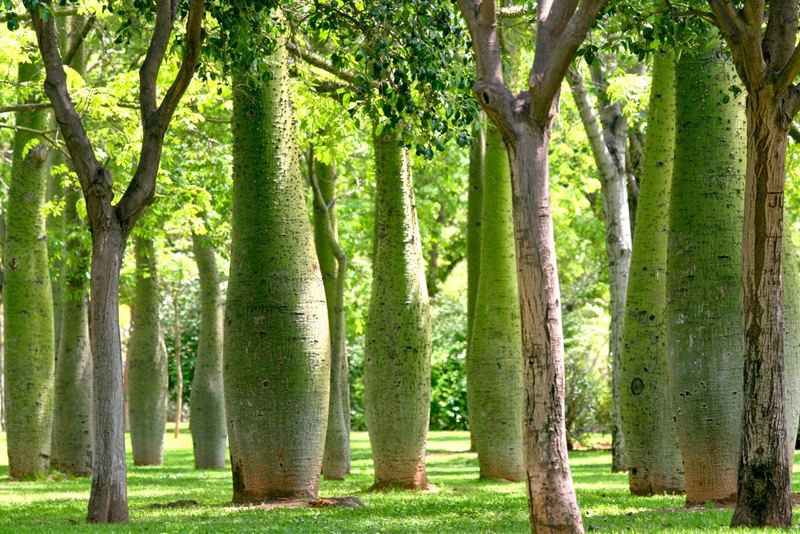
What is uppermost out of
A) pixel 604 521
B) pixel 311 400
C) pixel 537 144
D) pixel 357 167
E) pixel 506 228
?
pixel 357 167

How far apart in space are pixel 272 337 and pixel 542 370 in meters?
5.40

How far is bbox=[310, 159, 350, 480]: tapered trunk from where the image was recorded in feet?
61.7

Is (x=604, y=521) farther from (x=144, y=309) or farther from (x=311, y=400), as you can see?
(x=144, y=309)

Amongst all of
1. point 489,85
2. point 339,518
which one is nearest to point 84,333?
point 339,518

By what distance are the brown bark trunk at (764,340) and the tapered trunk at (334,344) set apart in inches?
385

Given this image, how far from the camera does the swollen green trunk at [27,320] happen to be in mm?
18703

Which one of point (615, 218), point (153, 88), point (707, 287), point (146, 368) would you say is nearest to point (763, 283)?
point (707, 287)

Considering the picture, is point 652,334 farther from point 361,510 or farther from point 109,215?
point 109,215

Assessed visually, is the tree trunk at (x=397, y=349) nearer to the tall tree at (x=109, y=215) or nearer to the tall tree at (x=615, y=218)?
the tall tree at (x=109, y=215)

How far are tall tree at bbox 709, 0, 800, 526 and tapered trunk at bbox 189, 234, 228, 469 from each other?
1363 cm

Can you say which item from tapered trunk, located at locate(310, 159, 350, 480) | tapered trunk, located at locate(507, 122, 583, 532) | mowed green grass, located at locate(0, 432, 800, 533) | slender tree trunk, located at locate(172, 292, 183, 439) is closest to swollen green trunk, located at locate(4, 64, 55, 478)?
mowed green grass, located at locate(0, 432, 800, 533)

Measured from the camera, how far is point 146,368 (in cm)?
2280

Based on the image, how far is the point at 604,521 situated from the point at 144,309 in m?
13.6

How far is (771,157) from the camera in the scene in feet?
30.4
